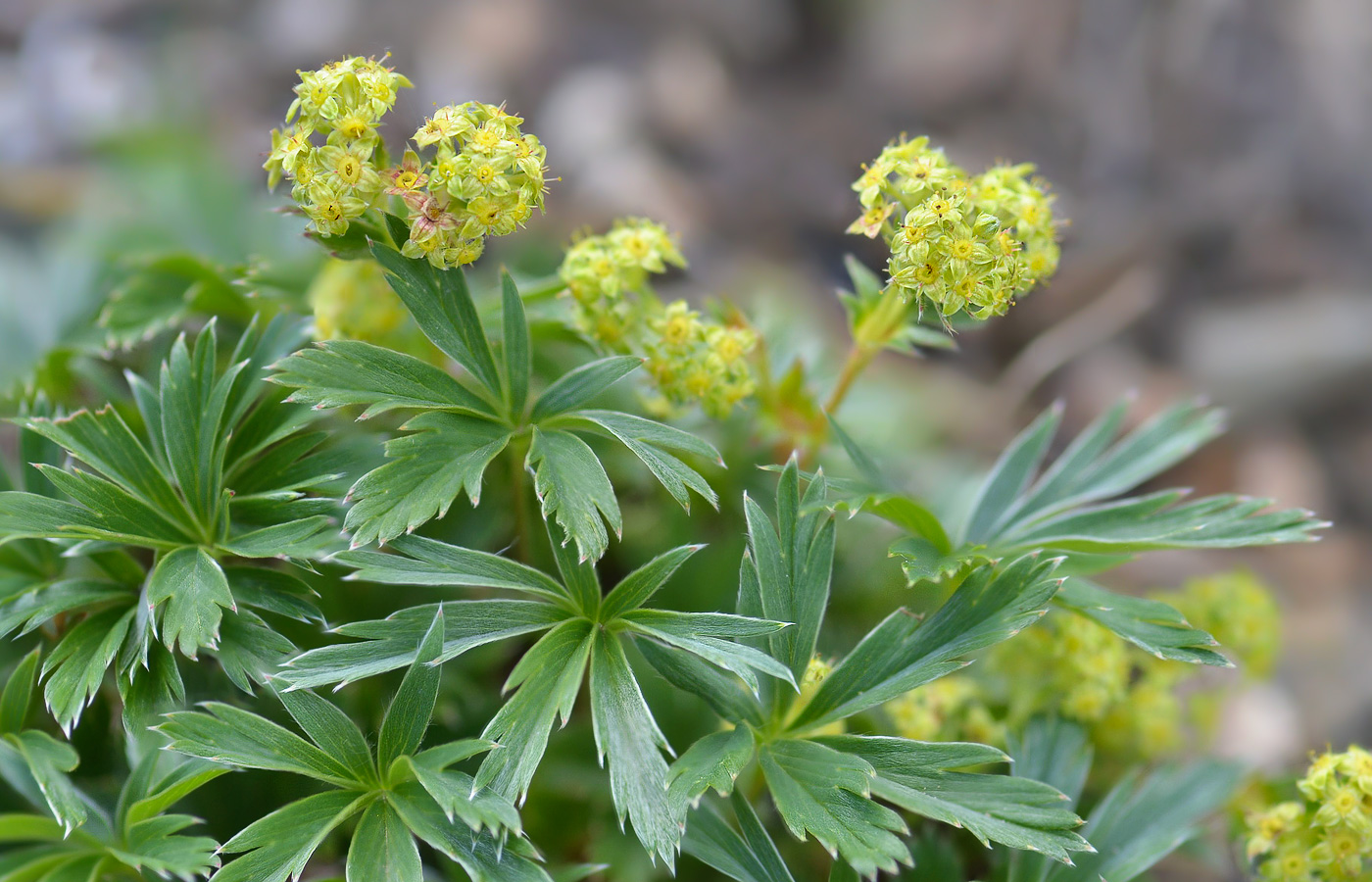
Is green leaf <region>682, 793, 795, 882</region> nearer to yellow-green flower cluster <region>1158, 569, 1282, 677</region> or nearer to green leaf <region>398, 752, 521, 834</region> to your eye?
green leaf <region>398, 752, 521, 834</region>

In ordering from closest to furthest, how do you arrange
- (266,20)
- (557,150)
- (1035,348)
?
(1035,348) → (557,150) → (266,20)

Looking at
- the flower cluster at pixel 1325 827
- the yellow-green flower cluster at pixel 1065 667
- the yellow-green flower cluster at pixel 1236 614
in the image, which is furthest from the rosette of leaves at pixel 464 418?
the yellow-green flower cluster at pixel 1236 614

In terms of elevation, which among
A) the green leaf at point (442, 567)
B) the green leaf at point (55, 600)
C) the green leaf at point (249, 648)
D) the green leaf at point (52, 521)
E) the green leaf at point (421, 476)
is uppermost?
the green leaf at point (421, 476)

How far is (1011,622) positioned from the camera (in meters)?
1.07

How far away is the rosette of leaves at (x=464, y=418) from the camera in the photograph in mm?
1041

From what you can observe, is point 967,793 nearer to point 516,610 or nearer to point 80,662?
point 516,610

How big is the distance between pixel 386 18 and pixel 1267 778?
3.95 meters

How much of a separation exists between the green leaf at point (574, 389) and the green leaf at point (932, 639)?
0.43 m

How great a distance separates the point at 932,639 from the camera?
3.69 feet

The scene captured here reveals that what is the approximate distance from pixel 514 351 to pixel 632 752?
480mm

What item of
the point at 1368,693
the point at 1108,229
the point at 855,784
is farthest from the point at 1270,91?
the point at 855,784

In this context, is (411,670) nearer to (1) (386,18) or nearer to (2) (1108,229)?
(2) (1108,229)

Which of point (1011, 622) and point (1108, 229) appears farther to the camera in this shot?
point (1108, 229)

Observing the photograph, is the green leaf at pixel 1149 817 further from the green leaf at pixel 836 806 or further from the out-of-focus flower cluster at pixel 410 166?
the out-of-focus flower cluster at pixel 410 166
